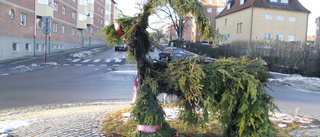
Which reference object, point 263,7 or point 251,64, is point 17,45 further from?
point 263,7

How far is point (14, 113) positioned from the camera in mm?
5883

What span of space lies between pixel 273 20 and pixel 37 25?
31595 mm

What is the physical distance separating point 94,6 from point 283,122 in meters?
55.0

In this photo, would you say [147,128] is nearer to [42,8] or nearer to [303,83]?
[303,83]

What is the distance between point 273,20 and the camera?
1411 inches

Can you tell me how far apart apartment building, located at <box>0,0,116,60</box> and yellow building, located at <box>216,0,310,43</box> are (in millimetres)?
25978

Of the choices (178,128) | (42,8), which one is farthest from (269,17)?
(178,128)

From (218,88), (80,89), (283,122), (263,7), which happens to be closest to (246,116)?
(218,88)

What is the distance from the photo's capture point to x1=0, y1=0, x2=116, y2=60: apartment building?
20.1m

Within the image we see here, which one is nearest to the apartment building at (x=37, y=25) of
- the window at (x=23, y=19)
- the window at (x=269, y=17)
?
the window at (x=23, y=19)

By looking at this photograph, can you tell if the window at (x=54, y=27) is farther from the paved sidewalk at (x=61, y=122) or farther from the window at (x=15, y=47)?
the paved sidewalk at (x=61, y=122)

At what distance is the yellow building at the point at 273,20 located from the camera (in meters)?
34.9

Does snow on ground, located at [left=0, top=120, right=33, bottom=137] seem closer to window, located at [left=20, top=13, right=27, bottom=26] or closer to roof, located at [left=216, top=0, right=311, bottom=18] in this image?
window, located at [left=20, top=13, right=27, bottom=26]

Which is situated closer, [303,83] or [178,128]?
[178,128]
